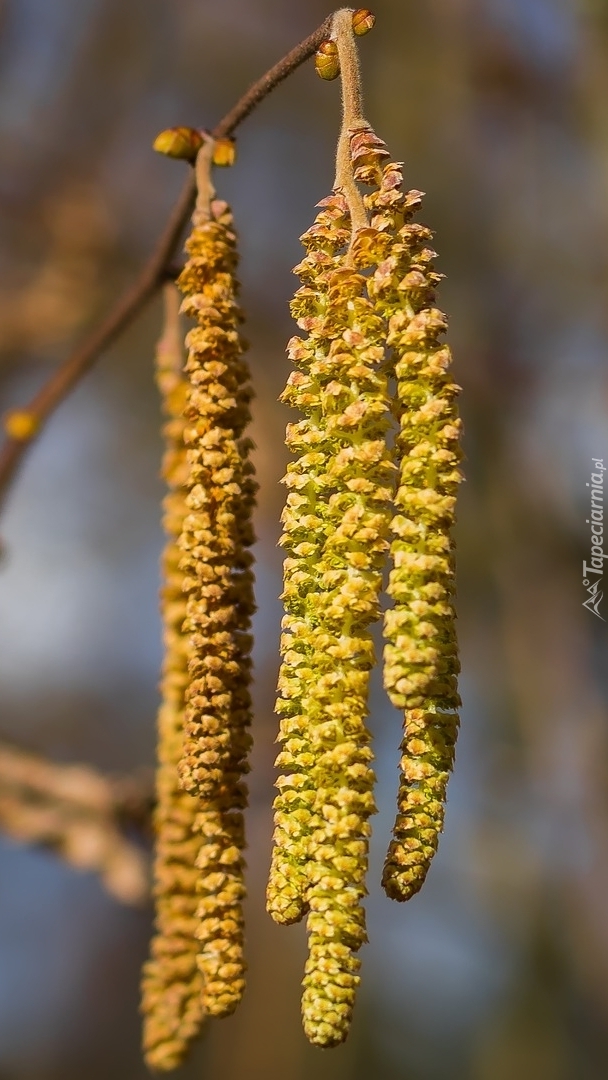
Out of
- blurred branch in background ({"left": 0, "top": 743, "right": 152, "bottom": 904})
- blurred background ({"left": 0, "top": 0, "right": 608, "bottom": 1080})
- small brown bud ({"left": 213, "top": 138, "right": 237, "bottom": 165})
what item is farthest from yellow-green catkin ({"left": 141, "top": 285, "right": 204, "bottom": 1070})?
blurred background ({"left": 0, "top": 0, "right": 608, "bottom": 1080})

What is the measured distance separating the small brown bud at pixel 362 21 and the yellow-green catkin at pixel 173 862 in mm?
405

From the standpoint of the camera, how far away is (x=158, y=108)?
12.2 feet

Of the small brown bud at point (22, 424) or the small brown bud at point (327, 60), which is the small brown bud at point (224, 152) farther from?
the small brown bud at point (22, 424)

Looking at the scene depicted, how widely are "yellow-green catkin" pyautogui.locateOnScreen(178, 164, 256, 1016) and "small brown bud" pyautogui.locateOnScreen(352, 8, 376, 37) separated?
0.20 metres

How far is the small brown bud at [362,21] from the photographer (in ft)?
2.61

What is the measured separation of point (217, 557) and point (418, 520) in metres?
0.20

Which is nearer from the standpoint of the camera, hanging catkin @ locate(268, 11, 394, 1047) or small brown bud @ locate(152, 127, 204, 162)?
hanging catkin @ locate(268, 11, 394, 1047)

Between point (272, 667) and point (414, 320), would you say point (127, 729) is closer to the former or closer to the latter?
point (272, 667)

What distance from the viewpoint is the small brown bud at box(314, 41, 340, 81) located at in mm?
819

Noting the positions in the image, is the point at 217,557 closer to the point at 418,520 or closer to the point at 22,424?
the point at 418,520

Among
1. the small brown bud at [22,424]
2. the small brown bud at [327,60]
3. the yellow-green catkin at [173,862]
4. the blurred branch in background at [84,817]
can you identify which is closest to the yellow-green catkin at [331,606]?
the small brown bud at [327,60]

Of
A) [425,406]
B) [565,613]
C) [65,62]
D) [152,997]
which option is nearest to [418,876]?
[425,406]

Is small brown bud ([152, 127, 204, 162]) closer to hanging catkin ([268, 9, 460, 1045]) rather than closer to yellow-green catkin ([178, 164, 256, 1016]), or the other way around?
yellow-green catkin ([178, 164, 256, 1016])

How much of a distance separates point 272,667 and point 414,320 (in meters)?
3.24
